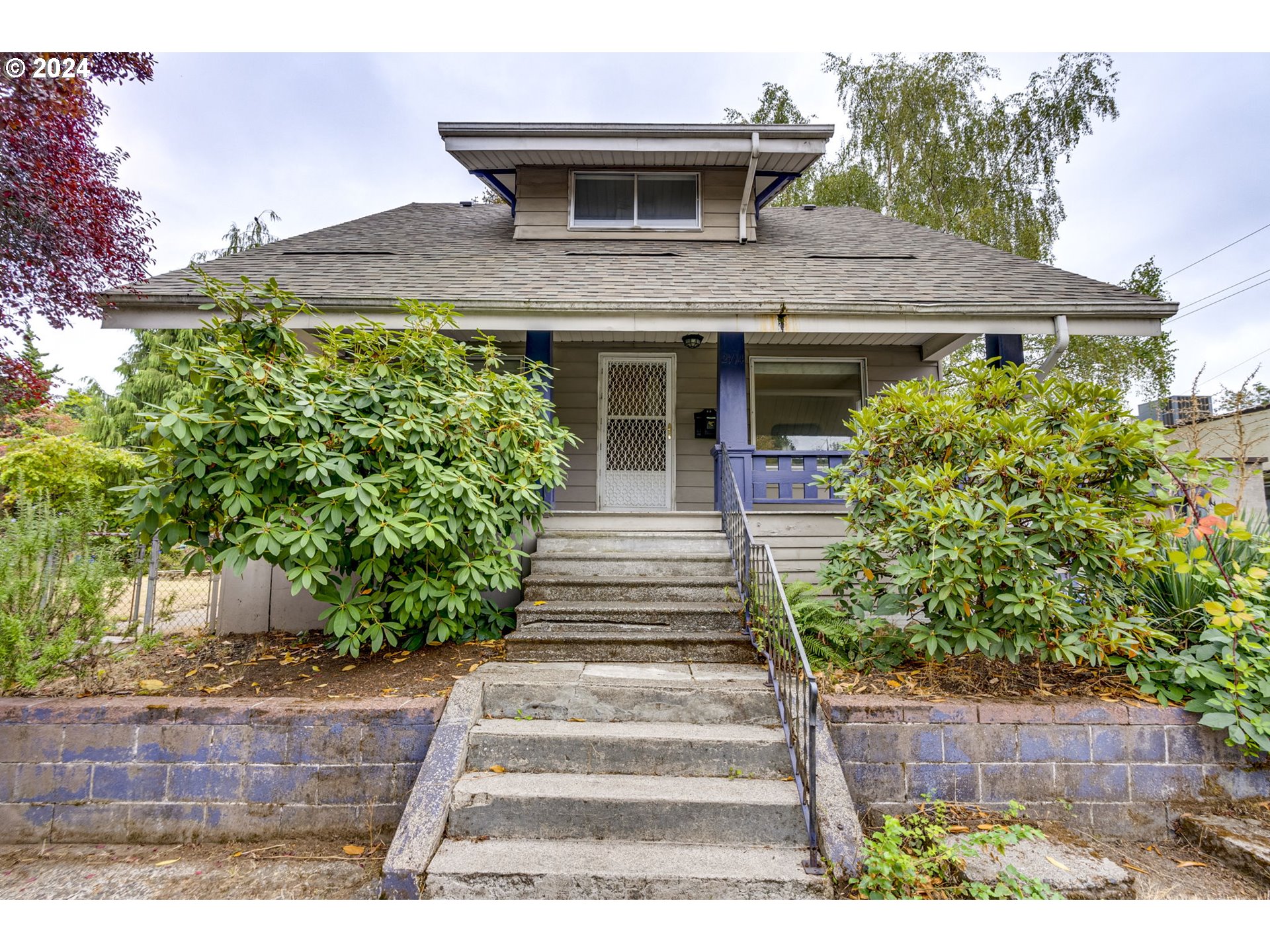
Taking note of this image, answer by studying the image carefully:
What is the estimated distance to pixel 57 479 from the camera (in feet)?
26.6

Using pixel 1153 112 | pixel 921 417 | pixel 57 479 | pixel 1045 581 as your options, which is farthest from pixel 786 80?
pixel 57 479

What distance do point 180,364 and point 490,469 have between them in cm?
185

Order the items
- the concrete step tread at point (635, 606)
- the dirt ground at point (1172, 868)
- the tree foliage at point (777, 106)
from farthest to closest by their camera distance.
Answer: the tree foliage at point (777, 106)
the concrete step tread at point (635, 606)
the dirt ground at point (1172, 868)

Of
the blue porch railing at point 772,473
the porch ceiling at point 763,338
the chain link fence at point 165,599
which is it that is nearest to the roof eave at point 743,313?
the blue porch railing at point 772,473

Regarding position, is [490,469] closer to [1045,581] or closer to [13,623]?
[13,623]

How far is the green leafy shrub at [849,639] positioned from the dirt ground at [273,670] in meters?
2.12

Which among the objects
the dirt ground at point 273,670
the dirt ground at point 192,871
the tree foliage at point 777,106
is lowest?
the dirt ground at point 192,871

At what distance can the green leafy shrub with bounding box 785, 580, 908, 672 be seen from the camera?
3623 millimetres

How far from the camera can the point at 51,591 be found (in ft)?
11.4

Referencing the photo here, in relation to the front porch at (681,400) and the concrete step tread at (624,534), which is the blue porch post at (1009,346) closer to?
the front porch at (681,400)

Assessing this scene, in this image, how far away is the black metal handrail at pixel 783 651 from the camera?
2.56 meters

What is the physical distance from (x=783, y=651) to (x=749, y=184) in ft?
20.7

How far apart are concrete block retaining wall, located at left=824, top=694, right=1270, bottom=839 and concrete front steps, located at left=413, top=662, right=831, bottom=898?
1.64 ft

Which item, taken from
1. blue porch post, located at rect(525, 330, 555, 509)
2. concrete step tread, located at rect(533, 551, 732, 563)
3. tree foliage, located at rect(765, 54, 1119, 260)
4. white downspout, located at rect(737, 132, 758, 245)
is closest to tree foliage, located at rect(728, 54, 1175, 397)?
tree foliage, located at rect(765, 54, 1119, 260)
